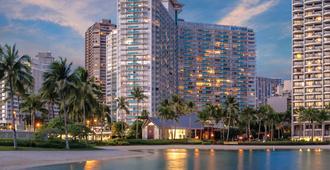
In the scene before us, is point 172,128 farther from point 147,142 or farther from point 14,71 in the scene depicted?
point 14,71

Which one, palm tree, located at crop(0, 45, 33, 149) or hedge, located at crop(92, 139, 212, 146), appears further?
hedge, located at crop(92, 139, 212, 146)

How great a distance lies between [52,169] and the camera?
5106 cm

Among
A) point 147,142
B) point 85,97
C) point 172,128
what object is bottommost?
point 147,142

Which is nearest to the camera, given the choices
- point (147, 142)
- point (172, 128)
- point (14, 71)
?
point (14, 71)

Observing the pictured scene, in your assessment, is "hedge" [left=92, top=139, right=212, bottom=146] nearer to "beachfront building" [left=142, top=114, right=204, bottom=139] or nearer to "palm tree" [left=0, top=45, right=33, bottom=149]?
"beachfront building" [left=142, top=114, right=204, bottom=139]

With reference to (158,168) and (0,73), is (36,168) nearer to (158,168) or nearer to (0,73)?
(158,168)

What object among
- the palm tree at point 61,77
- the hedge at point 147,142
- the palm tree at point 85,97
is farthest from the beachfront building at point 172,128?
the palm tree at point 61,77

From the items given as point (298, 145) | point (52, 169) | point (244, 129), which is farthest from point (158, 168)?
point (244, 129)

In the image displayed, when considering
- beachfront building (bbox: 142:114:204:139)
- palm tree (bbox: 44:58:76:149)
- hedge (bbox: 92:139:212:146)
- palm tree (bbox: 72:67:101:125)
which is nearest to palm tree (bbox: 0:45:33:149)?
palm tree (bbox: 44:58:76:149)

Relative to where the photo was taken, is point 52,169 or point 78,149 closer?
point 52,169

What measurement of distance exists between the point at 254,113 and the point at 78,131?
321 feet

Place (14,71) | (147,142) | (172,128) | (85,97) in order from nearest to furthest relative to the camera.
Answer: (14,71) → (85,97) → (147,142) → (172,128)

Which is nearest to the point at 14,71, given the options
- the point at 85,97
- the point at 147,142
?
the point at 85,97

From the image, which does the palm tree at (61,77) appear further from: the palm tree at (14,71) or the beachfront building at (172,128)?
the beachfront building at (172,128)
